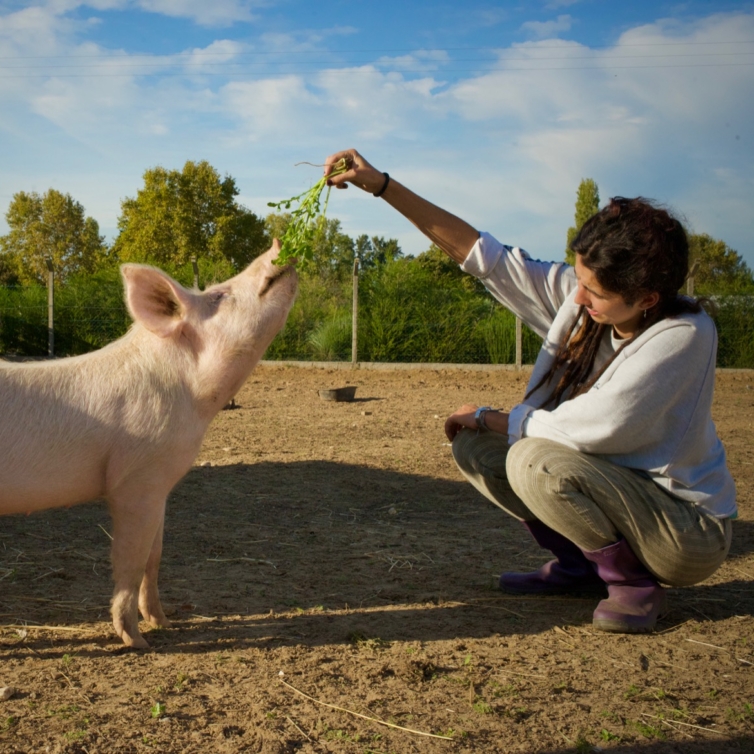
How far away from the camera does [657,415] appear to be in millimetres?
2715

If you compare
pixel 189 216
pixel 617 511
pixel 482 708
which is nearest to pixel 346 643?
pixel 482 708

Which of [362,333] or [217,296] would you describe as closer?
[217,296]

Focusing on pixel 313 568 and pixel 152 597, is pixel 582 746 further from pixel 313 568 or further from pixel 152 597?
pixel 313 568

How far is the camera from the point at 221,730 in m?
2.16

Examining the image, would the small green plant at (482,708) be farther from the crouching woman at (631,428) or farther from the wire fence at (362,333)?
the wire fence at (362,333)

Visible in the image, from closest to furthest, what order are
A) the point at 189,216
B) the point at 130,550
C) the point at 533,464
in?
the point at 130,550, the point at 533,464, the point at 189,216

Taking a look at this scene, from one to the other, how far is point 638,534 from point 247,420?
18.5ft

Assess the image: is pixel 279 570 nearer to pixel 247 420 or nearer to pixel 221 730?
pixel 221 730

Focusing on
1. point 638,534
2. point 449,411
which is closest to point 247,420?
point 449,411

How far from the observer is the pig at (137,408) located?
2.74 meters

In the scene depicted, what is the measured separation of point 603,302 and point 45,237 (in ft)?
136

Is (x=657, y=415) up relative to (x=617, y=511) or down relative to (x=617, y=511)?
up

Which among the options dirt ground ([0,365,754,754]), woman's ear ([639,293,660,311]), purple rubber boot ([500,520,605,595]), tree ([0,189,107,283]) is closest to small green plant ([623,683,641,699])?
dirt ground ([0,365,754,754])

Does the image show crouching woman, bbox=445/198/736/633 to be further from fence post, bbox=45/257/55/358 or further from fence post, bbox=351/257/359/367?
fence post, bbox=45/257/55/358
